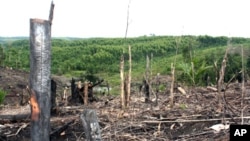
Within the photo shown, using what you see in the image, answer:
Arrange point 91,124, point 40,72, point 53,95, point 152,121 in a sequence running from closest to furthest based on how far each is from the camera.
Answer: point 91,124, point 40,72, point 152,121, point 53,95

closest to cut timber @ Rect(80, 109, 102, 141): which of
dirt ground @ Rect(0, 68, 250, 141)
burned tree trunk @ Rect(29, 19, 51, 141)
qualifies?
burned tree trunk @ Rect(29, 19, 51, 141)

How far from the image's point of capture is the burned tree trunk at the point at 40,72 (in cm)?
351

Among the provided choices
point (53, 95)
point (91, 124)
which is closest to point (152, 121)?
point (53, 95)

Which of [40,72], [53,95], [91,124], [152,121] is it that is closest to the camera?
[91,124]

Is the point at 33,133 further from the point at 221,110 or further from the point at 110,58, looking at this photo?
the point at 110,58

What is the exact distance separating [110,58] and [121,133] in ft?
73.9

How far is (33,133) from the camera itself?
3.63 m

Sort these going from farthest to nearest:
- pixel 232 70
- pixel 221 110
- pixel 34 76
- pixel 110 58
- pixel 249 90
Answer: pixel 110 58 < pixel 232 70 < pixel 249 90 < pixel 221 110 < pixel 34 76

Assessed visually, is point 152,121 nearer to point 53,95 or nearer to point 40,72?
point 53,95

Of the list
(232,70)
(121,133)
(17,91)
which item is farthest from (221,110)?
(17,91)

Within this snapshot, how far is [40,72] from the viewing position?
3.53m

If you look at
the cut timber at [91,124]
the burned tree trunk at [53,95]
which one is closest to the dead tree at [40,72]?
the cut timber at [91,124]

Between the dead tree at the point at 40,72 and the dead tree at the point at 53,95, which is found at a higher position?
the dead tree at the point at 40,72

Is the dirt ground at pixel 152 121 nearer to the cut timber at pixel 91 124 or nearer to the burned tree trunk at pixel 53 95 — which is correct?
the burned tree trunk at pixel 53 95
